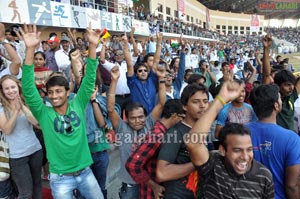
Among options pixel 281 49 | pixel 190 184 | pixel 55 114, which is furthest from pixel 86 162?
pixel 281 49

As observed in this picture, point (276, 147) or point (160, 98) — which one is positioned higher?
point (160, 98)

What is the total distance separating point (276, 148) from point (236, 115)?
1.14 m

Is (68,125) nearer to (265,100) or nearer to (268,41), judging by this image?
(265,100)

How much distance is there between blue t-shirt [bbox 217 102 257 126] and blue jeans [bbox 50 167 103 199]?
1365mm

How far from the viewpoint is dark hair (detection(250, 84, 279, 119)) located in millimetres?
1888

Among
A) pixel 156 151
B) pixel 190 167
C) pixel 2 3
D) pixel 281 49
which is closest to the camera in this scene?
pixel 190 167

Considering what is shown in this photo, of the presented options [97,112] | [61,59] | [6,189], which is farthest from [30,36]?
[61,59]

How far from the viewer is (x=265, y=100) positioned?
1.91 metres

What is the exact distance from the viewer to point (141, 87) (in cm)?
361

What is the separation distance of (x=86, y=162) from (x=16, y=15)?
744 cm

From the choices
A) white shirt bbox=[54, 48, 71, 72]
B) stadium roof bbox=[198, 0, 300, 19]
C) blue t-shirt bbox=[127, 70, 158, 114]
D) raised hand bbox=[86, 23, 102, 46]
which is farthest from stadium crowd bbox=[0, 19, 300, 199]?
stadium roof bbox=[198, 0, 300, 19]

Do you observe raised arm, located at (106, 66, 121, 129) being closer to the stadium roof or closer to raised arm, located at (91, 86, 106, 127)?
raised arm, located at (91, 86, 106, 127)

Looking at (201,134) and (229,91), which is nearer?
(201,134)

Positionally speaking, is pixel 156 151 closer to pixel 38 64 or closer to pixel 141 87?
pixel 141 87
